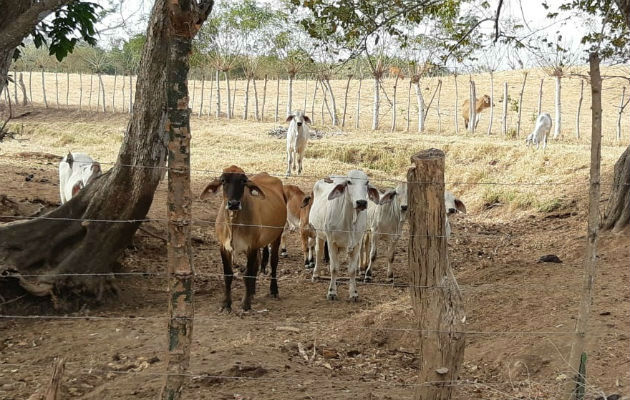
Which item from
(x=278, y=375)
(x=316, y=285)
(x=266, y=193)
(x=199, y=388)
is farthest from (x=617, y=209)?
(x=199, y=388)

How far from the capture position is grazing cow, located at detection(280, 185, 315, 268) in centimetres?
1002

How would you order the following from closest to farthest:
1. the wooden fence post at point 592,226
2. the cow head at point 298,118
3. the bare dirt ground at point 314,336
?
the wooden fence post at point 592,226, the bare dirt ground at point 314,336, the cow head at point 298,118

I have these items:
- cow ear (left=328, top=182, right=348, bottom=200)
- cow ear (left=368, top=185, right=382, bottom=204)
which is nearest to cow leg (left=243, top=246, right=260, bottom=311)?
cow ear (left=328, top=182, right=348, bottom=200)

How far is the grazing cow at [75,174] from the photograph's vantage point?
33.3 feet

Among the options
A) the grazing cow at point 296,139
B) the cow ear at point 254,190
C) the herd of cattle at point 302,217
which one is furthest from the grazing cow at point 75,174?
the grazing cow at point 296,139

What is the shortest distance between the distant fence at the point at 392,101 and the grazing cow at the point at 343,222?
17126 mm

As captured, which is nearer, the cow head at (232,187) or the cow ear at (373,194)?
the cow head at (232,187)

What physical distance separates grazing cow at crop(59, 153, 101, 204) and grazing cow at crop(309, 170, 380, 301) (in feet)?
11.1

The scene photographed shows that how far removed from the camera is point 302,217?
10195mm

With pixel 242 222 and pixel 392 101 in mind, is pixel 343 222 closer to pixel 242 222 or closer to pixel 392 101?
pixel 242 222

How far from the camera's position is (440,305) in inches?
154

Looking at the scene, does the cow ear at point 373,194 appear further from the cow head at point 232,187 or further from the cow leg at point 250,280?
the cow leg at point 250,280

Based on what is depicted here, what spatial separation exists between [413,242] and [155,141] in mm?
4069

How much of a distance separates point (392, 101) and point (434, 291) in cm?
3548
